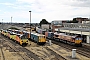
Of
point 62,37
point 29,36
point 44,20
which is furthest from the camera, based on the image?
point 44,20

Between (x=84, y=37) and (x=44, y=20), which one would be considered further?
(x=44, y=20)

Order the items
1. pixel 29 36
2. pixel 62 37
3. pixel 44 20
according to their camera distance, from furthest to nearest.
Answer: pixel 44 20
pixel 29 36
pixel 62 37

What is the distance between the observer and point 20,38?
4003 centimetres

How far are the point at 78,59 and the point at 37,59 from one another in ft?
19.6

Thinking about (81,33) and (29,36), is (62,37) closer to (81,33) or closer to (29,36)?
(81,33)

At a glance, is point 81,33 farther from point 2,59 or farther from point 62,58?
point 2,59

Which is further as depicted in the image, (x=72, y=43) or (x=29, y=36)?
(x=29, y=36)

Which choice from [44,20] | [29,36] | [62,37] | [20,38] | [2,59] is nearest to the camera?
[2,59]

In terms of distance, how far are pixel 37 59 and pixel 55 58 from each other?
2754 millimetres

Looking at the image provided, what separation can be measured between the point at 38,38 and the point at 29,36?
37.5 feet

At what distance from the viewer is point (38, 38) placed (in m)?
42.2

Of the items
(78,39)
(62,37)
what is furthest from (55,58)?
(62,37)

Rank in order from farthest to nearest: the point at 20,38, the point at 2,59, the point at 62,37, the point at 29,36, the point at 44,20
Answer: the point at 44,20 → the point at 29,36 → the point at 62,37 → the point at 20,38 → the point at 2,59

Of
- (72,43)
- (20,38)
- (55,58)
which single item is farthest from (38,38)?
(55,58)
